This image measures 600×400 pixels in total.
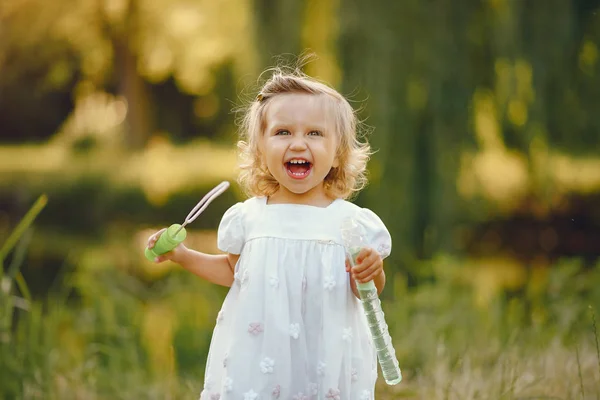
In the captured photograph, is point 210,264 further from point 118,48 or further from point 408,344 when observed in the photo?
point 118,48

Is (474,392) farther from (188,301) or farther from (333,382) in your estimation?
(188,301)

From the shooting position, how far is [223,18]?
1047 centimetres

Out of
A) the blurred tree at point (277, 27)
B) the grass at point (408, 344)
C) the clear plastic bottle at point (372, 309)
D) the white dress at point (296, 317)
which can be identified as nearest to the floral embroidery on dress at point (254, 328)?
the white dress at point (296, 317)

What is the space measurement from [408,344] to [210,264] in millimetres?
1385

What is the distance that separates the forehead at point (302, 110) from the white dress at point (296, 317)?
0.62ft

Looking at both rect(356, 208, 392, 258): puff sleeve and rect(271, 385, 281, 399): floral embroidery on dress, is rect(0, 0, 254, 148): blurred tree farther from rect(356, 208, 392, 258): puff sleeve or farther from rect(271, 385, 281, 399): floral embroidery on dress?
rect(271, 385, 281, 399): floral embroidery on dress

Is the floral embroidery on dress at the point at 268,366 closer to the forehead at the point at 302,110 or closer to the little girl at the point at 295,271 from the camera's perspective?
the little girl at the point at 295,271

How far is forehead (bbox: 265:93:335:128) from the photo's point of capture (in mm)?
1782

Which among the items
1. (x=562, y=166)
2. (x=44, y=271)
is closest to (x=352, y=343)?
(x=562, y=166)

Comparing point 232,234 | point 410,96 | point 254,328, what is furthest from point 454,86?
point 254,328

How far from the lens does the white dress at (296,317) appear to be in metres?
1.71

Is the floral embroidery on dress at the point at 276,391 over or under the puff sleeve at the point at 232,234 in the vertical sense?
under

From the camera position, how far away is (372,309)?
5.56 ft

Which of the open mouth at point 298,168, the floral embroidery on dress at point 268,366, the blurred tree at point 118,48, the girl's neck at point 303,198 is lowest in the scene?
Answer: the floral embroidery on dress at point 268,366
